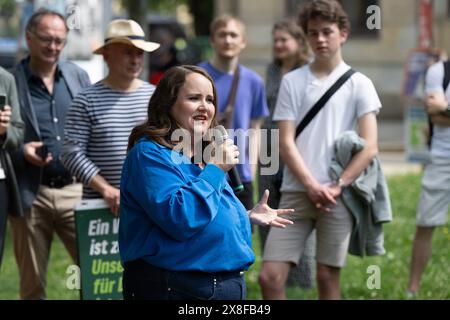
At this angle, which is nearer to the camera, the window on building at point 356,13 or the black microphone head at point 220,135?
the black microphone head at point 220,135

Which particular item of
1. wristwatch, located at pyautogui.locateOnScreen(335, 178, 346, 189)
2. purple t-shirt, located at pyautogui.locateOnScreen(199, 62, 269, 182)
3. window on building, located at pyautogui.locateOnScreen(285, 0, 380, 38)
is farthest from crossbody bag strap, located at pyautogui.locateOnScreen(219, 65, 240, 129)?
window on building, located at pyautogui.locateOnScreen(285, 0, 380, 38)

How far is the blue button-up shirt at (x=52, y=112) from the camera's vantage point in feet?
22.4

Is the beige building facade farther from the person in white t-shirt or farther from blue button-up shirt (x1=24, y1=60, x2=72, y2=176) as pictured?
blue button-up shirt (x1=24, y1=60, x2=72, y2=176)

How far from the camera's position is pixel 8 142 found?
628 cm

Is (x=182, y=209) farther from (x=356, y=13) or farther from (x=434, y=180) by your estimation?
(x=356, y=13)

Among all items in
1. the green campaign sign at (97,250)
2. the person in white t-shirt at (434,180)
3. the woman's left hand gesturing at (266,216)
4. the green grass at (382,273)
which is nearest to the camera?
the woman's left hand gesturing at (266,216)

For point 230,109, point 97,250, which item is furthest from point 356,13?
point 97,250

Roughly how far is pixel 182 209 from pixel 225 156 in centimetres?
28

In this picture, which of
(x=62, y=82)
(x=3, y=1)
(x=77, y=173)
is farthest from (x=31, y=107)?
(x=3, y=1)

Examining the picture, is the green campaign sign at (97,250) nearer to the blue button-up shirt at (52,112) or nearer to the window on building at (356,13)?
the blue button-up shirt at (52,112)

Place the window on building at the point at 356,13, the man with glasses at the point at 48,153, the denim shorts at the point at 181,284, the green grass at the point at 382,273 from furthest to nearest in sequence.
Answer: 1. the window on building at the point at 356,13
2. the green grass at the point at 382,273
3. the man with glasses at the point at 48,153
4. the denim shorts at the point at 181,284

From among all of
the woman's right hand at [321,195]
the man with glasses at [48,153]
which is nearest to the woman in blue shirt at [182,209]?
the woman's right hand at [321,195]

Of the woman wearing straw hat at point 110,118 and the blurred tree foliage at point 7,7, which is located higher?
the blurred tree foliage at point 7,7

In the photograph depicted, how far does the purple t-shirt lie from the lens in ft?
24.5
